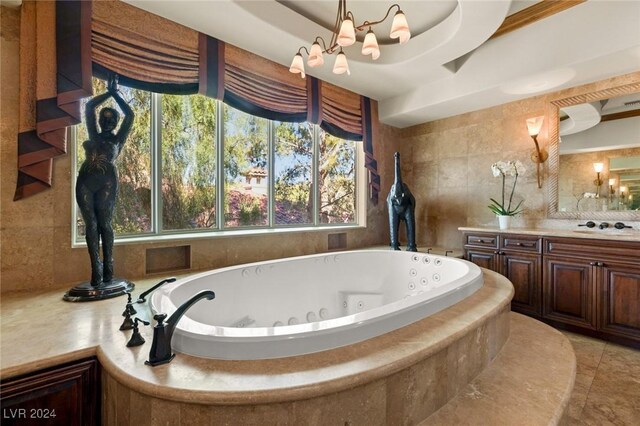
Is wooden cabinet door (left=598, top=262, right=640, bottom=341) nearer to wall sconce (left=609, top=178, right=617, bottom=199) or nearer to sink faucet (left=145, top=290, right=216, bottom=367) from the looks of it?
wall sconce (left=609, top=178, right=617, bottom=199)

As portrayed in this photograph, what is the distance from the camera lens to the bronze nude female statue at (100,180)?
157cm

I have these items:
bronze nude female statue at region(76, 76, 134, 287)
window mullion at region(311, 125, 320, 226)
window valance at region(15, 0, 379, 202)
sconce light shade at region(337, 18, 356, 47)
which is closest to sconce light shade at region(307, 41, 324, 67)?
sconce light shade at region(337, 18, 356, 47)

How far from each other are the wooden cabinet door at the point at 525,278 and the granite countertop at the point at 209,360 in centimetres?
157

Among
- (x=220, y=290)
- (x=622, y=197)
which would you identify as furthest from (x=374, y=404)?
(x=622, y=197)

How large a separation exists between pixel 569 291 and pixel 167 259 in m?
3.22

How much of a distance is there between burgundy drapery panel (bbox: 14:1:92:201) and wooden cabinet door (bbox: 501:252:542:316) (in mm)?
3484

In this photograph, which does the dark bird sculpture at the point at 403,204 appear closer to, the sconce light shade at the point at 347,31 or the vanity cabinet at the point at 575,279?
the vanity cabinet at the point at 575,279

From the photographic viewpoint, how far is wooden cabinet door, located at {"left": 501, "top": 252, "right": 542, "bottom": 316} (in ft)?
8.10

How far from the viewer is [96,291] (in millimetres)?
1522

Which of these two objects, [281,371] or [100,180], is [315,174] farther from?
[281,371]

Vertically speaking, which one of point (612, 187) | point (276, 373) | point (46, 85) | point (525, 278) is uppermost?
point (46, 85)

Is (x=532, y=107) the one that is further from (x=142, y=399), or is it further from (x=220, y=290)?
Answer: (x=142, y=399)

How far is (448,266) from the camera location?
2.17 m

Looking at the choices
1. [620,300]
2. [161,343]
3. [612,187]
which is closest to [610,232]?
[612,187]
